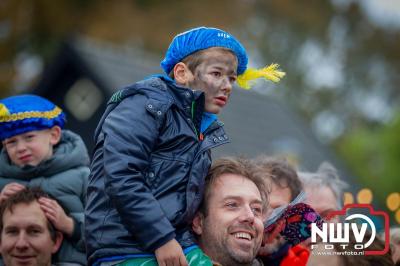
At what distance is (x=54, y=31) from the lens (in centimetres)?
2909

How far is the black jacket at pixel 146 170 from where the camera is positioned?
4.40m

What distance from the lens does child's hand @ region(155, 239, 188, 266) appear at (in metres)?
4.39

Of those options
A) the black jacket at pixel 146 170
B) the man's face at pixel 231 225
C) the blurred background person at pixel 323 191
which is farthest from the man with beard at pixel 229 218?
the blurred background person at pixel 323 191

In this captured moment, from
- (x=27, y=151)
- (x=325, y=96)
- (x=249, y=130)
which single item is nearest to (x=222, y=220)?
(x=27, y=151)

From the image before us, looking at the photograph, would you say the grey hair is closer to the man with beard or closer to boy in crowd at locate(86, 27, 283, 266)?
the man with beard

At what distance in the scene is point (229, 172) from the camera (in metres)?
5.07

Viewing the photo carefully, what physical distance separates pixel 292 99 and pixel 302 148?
14.6 m

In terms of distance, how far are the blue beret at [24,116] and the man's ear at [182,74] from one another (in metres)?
1.20

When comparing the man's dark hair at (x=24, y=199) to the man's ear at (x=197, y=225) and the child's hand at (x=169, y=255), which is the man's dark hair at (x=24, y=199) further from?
the child's hand at (x=169, y=255)

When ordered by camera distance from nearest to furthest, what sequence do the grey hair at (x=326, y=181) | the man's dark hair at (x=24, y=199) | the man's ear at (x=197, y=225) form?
the man's ear at (x=197, y=225)
the man's dark hair at (x=24, y=199)
the grey hair at (x=326, y=181)

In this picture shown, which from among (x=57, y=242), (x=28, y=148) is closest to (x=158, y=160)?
(x=57, y=242)

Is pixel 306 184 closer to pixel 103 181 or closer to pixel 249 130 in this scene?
pixel 103 181

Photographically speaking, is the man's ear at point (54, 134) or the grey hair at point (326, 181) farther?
the grey hair at point (326, 181)

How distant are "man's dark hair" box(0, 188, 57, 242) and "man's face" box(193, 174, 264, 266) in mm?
1092
